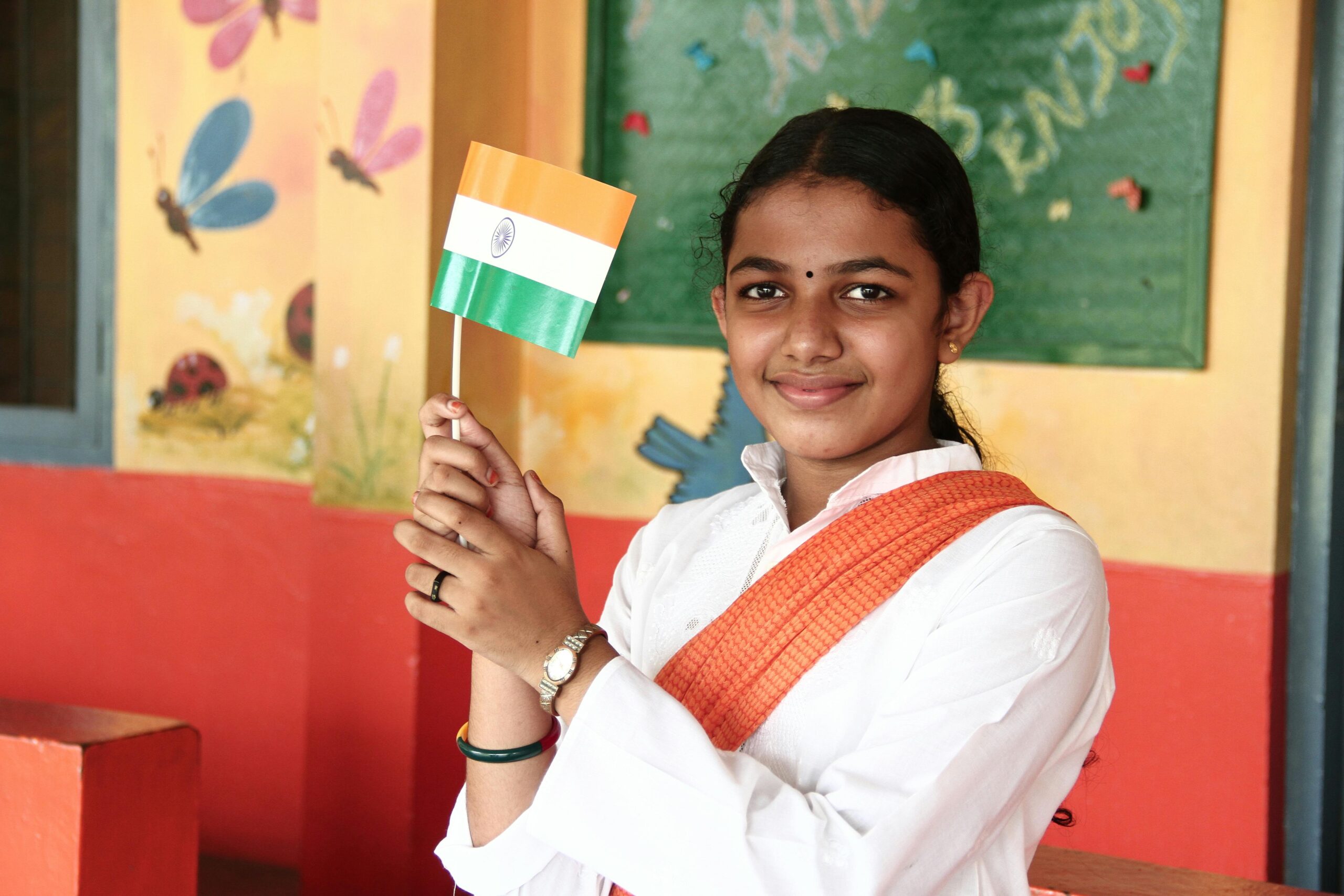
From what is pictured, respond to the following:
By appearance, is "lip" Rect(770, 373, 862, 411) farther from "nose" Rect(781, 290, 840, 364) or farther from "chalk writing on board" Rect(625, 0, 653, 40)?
"chalk writing on board" Rect(625, 0, 653, 40)

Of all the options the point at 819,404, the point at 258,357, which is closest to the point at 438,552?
the point at 819,404

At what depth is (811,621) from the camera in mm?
1085

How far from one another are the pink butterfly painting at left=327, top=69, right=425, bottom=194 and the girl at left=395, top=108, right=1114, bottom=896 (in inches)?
52.5

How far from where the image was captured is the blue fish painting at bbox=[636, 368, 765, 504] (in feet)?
8.41

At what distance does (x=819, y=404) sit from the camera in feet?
3.84

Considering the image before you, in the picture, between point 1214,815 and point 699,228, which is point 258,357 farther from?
point 1214,815

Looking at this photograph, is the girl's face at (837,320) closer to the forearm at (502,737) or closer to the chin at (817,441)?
the chin at (817,441)

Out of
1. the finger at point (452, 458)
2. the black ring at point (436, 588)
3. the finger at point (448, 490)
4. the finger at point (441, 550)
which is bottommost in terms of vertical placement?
the black ring at point (436, 588)

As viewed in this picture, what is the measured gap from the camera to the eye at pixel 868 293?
1.15 meters

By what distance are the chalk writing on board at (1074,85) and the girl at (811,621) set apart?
1.18 metres

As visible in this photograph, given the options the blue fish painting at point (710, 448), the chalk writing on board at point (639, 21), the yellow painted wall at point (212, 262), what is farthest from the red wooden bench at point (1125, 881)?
the yellow painted wall at point (212, 262)

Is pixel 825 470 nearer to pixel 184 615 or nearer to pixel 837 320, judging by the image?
pixel 837 320

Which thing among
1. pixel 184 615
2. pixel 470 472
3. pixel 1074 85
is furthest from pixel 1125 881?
pixel 184 615

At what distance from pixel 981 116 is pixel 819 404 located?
1.42 metres
